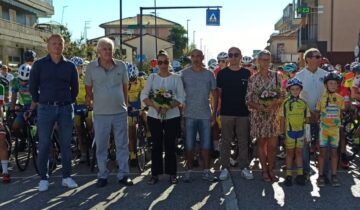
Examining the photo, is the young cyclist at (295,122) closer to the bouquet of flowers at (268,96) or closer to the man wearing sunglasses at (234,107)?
the bouquet of flowers at (268,96)

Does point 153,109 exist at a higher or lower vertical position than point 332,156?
higher

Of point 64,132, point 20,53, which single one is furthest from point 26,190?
point 20,53

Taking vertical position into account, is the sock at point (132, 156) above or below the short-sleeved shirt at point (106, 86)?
below

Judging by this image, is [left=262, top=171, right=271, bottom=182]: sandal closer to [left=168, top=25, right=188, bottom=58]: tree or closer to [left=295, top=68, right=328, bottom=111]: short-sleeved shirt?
[left=295, top=68, right=328, bottom=111]: short-sleeved shirt

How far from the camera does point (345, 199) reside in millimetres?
6906

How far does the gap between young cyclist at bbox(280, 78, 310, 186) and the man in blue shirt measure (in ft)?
10.7

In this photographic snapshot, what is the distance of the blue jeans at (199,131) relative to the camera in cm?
804

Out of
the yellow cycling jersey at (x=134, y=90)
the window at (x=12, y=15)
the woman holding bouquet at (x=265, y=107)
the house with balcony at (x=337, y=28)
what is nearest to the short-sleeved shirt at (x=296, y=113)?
the woman holding bouquet at (x=265, y=107)

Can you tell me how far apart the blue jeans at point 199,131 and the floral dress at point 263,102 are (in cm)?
69

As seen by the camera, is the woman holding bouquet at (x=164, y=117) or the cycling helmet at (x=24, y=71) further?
the cycling helmet at (x=24, y=71)

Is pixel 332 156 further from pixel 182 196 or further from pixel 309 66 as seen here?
pixel 182 196

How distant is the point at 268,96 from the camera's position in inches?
301

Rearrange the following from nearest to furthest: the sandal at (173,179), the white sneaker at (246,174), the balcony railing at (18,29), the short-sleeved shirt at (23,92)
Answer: the sandal at (173,179) → the white sneaker at (246,174) → the short-sleeved shirt at (23,92) → the balcony railing at (18,29)

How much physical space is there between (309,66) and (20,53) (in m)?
44.5
